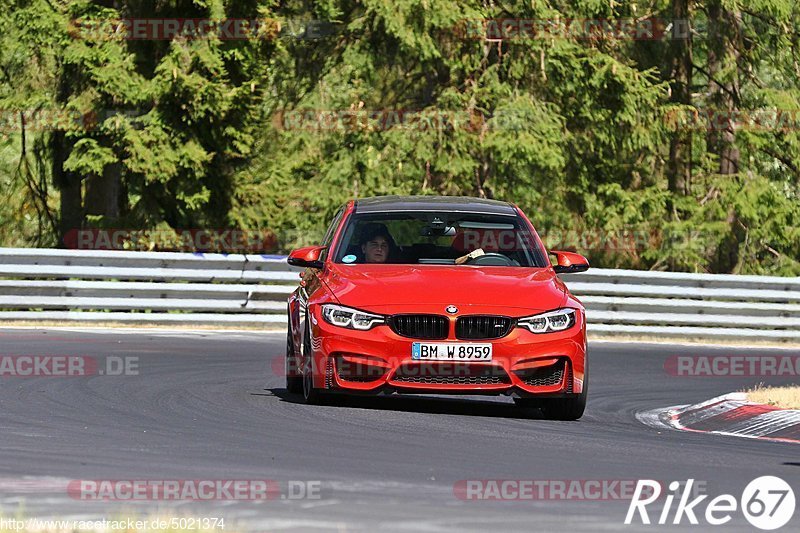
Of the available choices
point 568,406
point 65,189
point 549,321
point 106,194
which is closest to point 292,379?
point 568,406

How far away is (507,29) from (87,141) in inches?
326

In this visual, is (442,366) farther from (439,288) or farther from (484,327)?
(439,288)

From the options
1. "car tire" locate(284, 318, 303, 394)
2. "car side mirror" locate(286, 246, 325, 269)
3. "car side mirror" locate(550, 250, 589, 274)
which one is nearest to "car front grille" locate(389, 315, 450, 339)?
"car side mirror" locate(286, 246, 325, 269)

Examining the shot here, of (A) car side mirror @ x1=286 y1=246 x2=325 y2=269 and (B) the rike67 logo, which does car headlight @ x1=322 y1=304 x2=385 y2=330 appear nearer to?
(A) car side mirror @ x1=286 y1=246 x2=325 y2=269

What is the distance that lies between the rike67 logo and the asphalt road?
3.4 inches

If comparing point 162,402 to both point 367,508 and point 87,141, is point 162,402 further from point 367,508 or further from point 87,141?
point 87,141

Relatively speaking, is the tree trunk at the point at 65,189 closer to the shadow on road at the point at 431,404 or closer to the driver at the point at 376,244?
the shadow on road at the point at 431,404

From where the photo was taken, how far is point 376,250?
11.9m

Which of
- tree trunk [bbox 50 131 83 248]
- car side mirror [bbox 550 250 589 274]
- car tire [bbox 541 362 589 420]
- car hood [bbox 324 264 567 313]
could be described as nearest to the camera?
car hood [bbox 324 264 567 313]

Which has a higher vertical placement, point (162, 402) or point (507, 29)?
point (507, 29)

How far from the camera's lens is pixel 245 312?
70.3ft

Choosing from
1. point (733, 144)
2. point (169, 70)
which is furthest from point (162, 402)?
point (733, 144)

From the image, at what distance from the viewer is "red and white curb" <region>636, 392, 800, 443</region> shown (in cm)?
1138

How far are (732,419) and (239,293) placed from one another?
10226 mm
